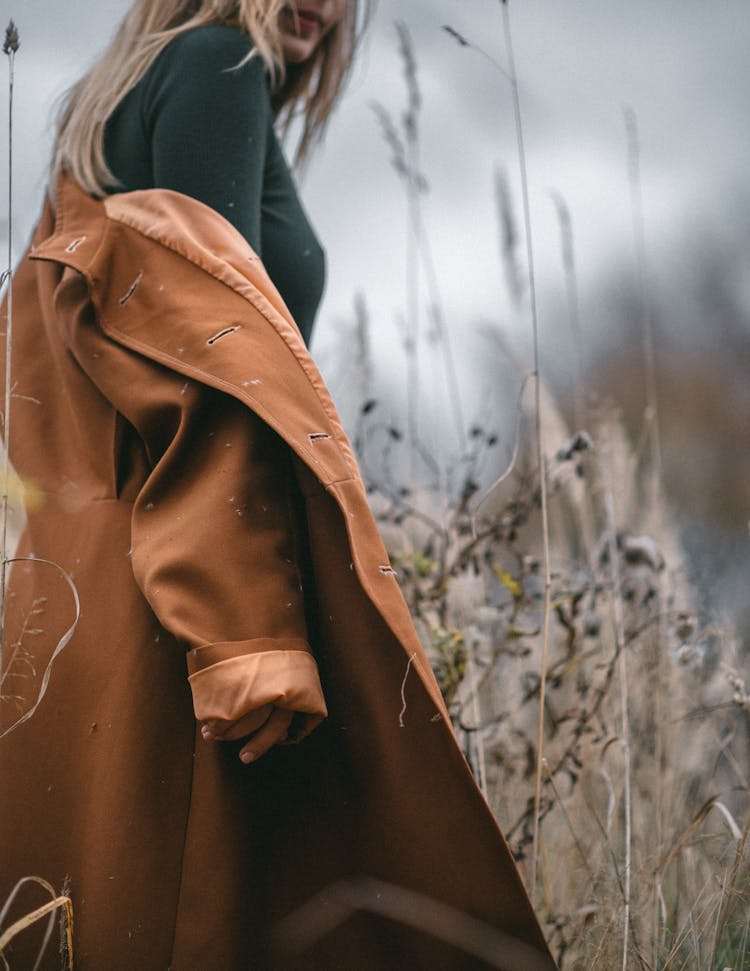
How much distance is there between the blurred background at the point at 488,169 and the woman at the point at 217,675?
0.78 ft

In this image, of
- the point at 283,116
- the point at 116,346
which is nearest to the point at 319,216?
the point at 283,116

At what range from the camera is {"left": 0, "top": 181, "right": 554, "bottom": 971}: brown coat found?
74 cm

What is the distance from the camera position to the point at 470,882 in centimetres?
75

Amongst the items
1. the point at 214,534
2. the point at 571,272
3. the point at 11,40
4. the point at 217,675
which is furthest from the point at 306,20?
the point at 217,675

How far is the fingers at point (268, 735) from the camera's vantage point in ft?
2.34

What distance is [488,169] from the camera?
1909 millimetres

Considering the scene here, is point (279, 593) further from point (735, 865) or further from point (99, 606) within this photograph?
point (735, 865)

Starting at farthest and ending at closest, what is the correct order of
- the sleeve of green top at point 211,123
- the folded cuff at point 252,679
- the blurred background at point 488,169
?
the blurred background at point 488,169 → the sleeve of green top at point 211,123 → the folded cuff at point 252,679

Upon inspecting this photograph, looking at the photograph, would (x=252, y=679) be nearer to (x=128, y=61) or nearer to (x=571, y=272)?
(x=128, y=61)

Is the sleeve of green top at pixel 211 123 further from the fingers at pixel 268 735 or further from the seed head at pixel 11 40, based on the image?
the fingers at pixel 268 735

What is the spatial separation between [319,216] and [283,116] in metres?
1.16

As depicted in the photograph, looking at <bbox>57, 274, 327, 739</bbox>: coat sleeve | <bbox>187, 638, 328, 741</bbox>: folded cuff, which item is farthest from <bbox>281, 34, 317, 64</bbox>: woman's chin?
<bbox>187, 638, 328, 741</bbox>: folded cuff

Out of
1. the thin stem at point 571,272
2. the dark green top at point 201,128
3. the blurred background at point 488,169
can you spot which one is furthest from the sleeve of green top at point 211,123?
the thin stem at point 571,272

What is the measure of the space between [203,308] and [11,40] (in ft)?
1.00
